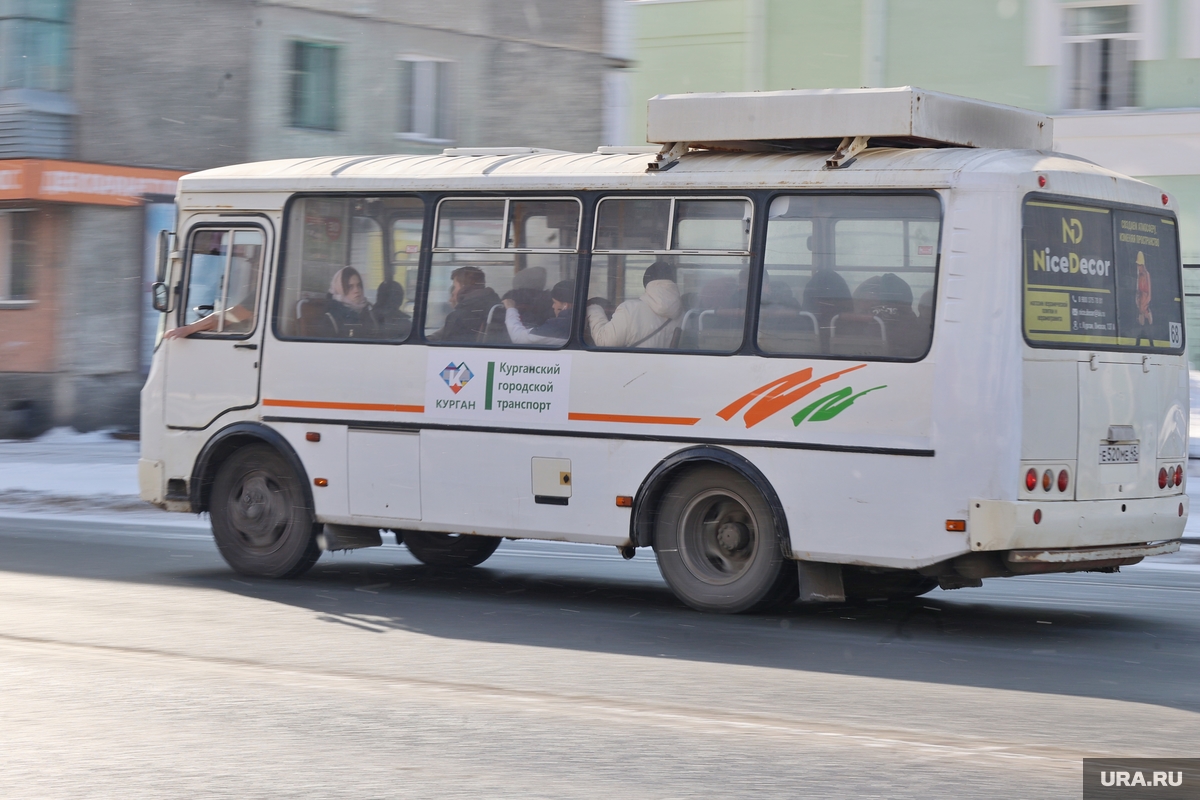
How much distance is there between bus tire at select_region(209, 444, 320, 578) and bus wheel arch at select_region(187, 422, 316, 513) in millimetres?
37

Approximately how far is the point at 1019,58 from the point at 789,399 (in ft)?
55.3

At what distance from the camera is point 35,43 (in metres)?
23.7

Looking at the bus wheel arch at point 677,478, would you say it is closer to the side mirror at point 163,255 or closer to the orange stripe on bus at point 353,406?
the orange stripe on bus at point 353,406

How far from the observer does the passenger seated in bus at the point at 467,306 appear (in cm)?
1055

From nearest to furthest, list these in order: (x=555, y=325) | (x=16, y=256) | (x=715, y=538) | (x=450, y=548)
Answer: (x=715, y=538) < (x=555, y=325) < (x=450, y=548) < (x=16, y=256)

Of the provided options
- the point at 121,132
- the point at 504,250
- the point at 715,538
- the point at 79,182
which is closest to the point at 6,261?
the point at 79,182

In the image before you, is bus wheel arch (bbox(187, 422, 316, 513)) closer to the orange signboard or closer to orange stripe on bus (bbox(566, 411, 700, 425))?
orange stripe on bus (bbox(566, 411, 700, 425))

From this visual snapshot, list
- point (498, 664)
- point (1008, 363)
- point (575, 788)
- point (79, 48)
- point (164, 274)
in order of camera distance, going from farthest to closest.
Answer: point (79, 48) → point (164, 274) → point (1008, 363) → point (498, 664) → point (575, 788)

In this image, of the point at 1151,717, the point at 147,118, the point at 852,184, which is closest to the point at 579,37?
the point at 147,118

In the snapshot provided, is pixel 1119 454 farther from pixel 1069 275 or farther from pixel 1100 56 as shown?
pixel 1100 56

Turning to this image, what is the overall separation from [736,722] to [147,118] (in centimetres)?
2002

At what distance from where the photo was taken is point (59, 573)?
37.6 feet

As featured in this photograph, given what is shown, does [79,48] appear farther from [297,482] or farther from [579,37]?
[297,482]

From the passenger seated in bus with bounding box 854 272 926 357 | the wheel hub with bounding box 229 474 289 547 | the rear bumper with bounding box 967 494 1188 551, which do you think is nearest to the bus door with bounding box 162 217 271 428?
the wheel hub with bounding box 229 474 289 547
